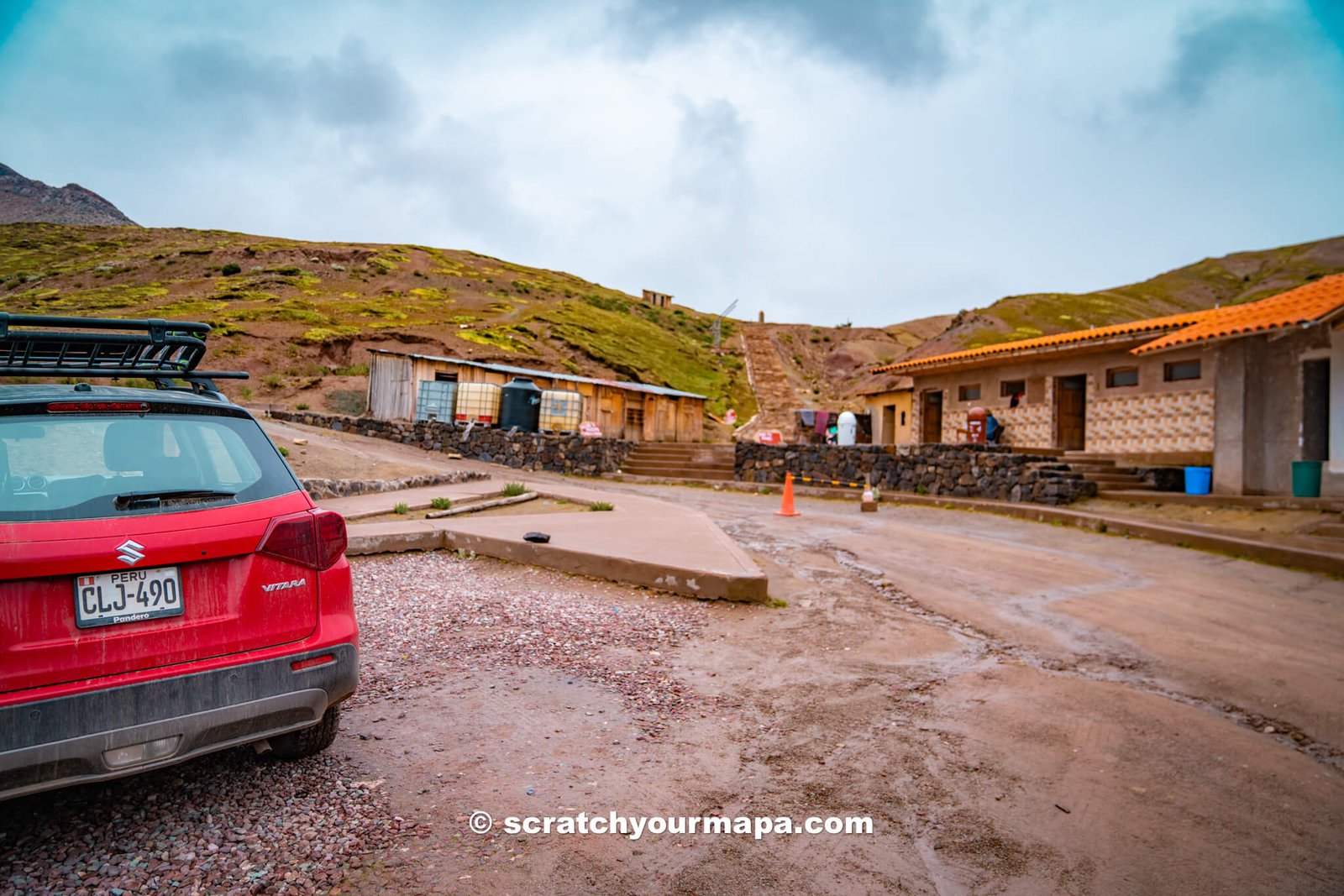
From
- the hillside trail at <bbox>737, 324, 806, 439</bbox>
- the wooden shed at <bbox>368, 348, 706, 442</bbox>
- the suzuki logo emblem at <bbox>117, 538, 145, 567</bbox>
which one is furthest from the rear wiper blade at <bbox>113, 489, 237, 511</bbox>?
the hillside trail at <bbox>737, 324, 806, 439</bbox>

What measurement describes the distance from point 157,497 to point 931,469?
19.4m

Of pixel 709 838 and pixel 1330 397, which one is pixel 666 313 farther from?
pixel 709 838

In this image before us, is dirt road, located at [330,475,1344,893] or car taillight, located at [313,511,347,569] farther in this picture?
car taillight, located at [313,511,347,569]

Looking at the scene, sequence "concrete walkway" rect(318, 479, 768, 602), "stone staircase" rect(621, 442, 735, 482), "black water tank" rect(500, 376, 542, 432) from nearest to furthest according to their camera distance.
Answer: "concrete walkway" rect(318, 479, 768, 602), "stone staircase" rect(621, 442, 735, 482), "black water tank" rect(500, 376, 542, 432)

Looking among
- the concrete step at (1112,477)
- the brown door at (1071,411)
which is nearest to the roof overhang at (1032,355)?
the brown door at (1071,411)

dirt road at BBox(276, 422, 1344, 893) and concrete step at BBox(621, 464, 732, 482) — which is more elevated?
concrete step at BBox(621, 464, 732, 482)

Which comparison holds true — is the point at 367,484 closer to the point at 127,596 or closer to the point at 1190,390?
the point at 127,596

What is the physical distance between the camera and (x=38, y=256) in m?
56.7

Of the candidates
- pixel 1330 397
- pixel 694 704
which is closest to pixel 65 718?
pixel 694 704

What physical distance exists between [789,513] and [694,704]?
10751mm

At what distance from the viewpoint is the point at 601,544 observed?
777 centimetres

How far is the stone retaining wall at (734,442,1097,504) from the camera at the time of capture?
17.1m

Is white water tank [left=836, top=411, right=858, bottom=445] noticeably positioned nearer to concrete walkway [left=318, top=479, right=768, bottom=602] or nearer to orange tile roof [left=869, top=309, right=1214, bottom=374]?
orange tile roof [left=869, top=309, right=1214, bottom=374]

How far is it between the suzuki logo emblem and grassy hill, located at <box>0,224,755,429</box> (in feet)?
87.1
